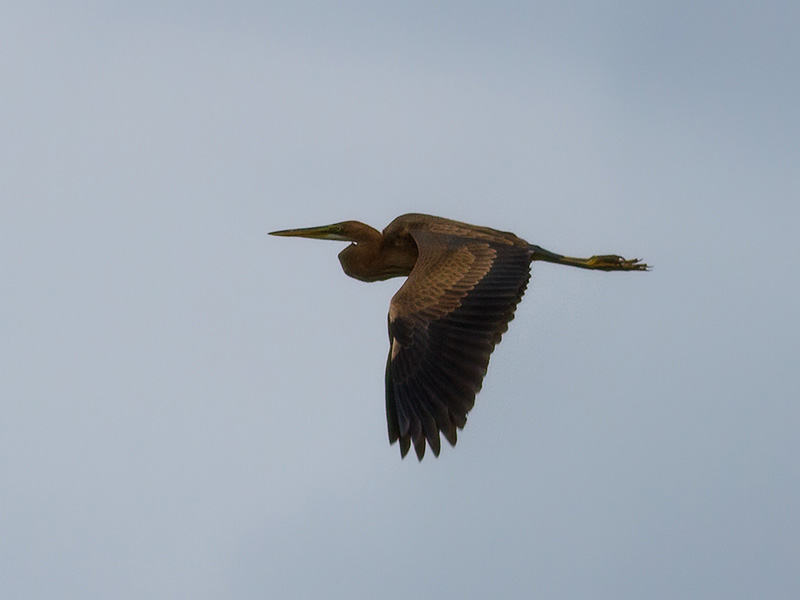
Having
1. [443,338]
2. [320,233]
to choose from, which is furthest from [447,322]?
[320,233]

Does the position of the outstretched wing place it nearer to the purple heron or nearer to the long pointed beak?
the purple heron

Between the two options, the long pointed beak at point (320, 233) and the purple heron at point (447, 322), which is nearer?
the purple heron at point (447, 322)

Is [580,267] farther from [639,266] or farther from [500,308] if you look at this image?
[500,308]

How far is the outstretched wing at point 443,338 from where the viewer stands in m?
14.8

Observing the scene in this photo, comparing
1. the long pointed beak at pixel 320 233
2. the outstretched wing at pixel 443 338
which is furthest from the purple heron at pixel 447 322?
the long pointed beak at pixel 320 233

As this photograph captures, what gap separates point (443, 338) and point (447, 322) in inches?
7.9

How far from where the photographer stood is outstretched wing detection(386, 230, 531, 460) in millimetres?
14789

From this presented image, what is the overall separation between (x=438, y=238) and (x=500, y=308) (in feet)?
5.28

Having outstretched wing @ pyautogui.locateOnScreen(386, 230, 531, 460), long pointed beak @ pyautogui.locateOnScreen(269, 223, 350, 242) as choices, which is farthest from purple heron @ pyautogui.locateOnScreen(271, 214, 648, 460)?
long pointed beak @ pyautogui.locateOnScreen(269, 223, 350, 242)

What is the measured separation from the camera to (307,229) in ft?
60.8

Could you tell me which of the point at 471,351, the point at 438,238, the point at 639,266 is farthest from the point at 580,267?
the point at 471,351

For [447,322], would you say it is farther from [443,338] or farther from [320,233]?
[320,233]

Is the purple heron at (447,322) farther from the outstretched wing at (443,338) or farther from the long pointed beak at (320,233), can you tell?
the long pointed beak at (320,233)

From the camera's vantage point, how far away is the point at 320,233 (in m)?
18.6
